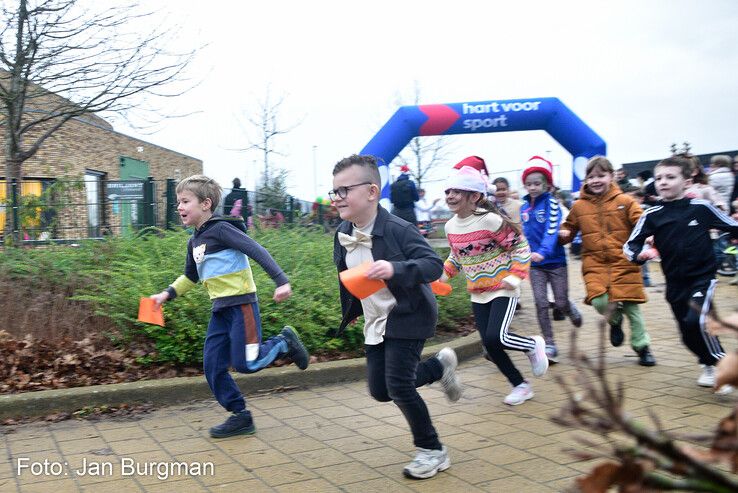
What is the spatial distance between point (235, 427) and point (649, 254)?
3.45m

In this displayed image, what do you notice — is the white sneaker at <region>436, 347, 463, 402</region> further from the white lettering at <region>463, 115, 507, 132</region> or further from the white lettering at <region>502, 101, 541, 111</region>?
the white lettering at <region>502, 101, 541, 111</region>

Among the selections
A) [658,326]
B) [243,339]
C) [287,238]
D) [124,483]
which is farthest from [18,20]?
[658,326]

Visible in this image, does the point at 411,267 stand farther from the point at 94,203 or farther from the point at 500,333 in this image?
the point at 94,203

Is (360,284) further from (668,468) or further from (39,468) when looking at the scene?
(668,468)

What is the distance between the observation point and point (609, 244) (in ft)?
21.9

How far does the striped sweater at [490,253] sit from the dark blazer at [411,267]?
129 cm

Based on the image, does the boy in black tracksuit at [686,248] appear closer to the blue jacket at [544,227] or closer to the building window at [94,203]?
the blue jacket at [544,227]

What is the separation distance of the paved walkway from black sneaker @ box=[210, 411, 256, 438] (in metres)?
0.06

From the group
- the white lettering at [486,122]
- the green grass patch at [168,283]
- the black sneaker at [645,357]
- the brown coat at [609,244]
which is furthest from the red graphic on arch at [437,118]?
the black sneaker at [645,357]

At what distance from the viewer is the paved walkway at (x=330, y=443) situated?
4.06m

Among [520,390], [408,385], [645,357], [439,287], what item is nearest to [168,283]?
[439,287]

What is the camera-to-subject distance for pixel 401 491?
390 cm

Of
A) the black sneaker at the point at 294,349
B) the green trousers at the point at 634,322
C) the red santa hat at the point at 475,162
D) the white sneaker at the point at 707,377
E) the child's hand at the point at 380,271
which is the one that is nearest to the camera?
the child's hand at the point at 380,271

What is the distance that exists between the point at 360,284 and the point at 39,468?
2288mm
